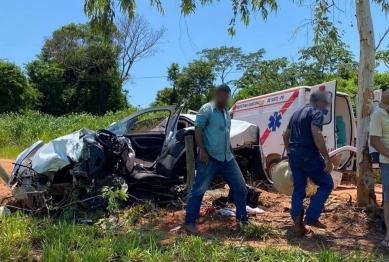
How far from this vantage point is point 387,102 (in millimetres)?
4641

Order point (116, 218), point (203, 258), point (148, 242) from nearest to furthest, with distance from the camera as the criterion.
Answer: point (203, 258), point (148, 242), point (116, 218)

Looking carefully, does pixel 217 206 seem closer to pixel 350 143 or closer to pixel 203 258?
pixel 203 258

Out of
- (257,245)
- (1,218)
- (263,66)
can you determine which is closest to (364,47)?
(257,245)

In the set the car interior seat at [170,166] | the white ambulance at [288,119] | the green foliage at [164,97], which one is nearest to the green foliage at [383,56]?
the white ambulance at [288,119]

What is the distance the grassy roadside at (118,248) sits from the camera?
402 centimetres

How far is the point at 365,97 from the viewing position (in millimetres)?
5875

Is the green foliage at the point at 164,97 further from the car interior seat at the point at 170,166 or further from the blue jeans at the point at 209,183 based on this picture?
the blue jeans at the point at 209,183

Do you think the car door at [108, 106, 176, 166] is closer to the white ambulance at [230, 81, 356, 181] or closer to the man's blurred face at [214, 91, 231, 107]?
the white ambulance at [230, 81, 356, 181]


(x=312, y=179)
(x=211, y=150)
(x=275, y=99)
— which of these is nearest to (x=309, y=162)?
(x=312, y=179)

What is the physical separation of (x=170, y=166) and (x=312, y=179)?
233 cm

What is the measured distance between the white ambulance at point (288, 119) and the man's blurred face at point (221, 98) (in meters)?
3.87

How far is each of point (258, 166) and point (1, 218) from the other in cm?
434

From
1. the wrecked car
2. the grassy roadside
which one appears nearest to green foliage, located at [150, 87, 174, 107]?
the wrecked car

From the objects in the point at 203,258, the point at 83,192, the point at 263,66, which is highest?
the point at 263,66
